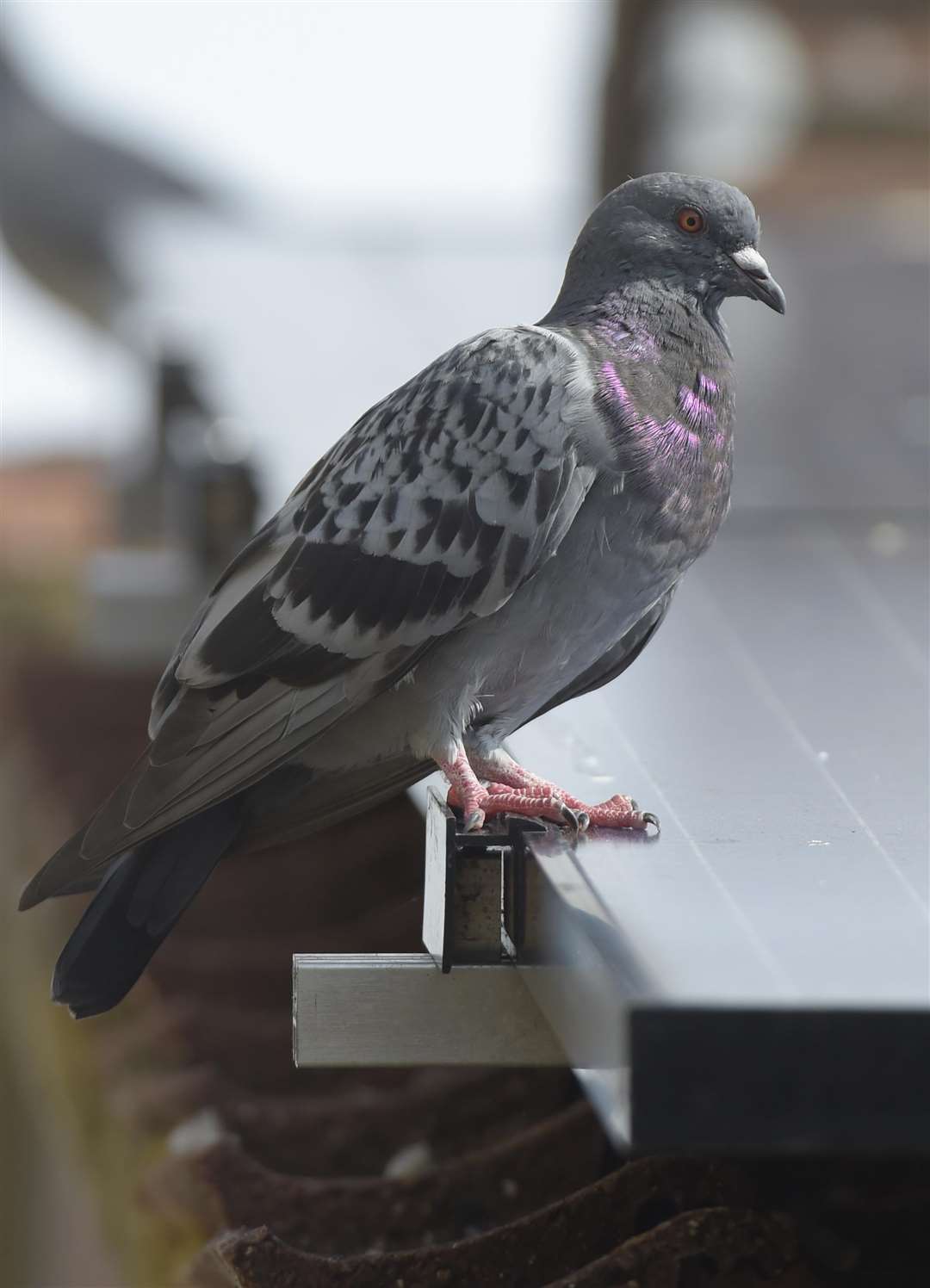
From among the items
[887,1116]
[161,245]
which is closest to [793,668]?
[887,1116]

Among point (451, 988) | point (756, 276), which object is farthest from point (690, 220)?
point (451, 988)

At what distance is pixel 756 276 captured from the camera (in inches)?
152

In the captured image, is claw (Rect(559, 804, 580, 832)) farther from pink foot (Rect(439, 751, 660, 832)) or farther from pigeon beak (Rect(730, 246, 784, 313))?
pigeon beak (Rect(730, 246, 784, 313))

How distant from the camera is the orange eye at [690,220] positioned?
3824mm

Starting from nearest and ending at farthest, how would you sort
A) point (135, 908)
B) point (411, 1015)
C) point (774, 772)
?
point (411, 1015)
point (135, 908)
point (774, 772)

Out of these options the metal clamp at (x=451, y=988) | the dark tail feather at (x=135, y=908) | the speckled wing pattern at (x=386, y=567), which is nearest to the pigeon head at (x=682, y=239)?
the speckled wing pattern at (x=386, y=567)

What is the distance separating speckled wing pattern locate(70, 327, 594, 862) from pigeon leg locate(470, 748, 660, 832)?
0.33 metres

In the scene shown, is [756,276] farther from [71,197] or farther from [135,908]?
[71,197]

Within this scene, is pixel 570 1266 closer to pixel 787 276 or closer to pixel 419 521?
pixel 419 521

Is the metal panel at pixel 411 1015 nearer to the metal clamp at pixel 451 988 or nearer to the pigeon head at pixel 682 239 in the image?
the metal clamp at pixel 451 988

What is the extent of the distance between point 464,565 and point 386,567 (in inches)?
6.6

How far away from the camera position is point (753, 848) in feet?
11.1

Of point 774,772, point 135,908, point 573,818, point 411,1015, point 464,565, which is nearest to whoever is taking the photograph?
point 411,1015

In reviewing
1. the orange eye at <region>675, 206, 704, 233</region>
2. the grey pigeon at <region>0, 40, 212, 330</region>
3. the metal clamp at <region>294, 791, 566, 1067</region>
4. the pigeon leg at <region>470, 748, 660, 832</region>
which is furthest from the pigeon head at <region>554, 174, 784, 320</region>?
the grey pigeon at <region>0, 40, 212, 330</region>
